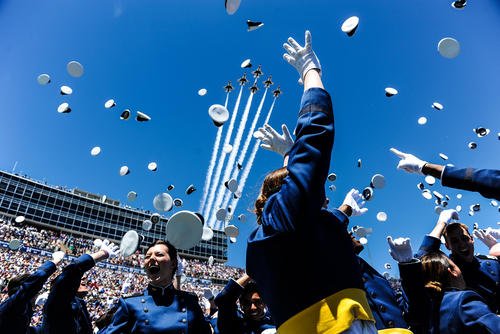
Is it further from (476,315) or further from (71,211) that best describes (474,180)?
(71,211)

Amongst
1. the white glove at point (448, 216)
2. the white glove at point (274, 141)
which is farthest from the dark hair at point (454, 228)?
the white glove at point (274, 141)

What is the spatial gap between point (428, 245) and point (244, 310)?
2.54 m

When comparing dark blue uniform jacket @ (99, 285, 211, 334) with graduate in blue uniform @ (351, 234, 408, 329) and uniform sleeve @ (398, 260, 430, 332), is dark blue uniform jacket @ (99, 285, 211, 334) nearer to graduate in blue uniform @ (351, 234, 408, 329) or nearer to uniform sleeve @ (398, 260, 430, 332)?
graduate in blue uniform @ (351, 234, 408, 329)

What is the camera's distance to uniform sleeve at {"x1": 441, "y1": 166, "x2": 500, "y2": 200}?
7.44ft

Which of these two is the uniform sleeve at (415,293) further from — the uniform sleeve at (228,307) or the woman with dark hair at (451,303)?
the uniform sleeve at (228,307)

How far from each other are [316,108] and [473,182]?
1.53 meters

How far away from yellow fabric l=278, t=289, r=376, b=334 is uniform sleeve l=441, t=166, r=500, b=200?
1.47m

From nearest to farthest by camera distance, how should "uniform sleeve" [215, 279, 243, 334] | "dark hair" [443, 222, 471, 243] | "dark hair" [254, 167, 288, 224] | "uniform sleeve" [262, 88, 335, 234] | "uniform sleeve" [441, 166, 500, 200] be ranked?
"uniform sleeve" [262, 88, 335, 234] < "dark hair" [254, 167, 288, 224] < "uniform sleeve" [441, 166, 500, 200] < "uniform sleeve" [215, 279, 243, 334] < "dark hair" [443, 222, 471, 243]

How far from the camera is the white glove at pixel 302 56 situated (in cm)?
218

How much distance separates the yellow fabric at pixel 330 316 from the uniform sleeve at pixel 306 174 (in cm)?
39

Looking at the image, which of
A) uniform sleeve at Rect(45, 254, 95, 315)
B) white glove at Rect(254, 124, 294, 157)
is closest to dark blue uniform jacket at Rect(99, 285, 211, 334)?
uniform sleeve at Rect(45, 254, 95, 315)

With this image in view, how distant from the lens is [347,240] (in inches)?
69.4

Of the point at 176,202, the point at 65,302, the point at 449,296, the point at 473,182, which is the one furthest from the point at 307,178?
the point at 176,202

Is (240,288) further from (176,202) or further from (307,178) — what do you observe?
(176,202)
